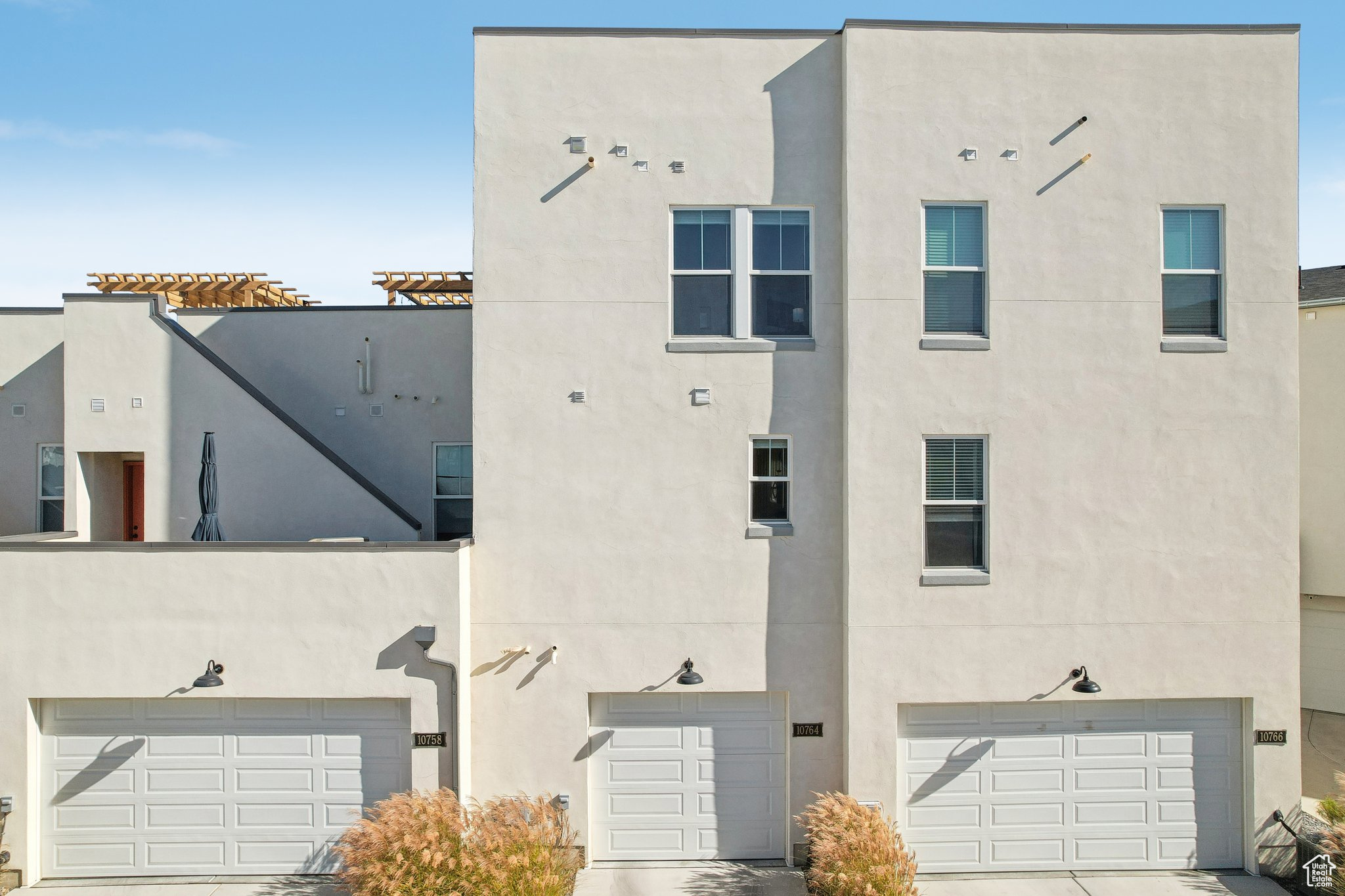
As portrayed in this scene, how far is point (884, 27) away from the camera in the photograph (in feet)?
31.3

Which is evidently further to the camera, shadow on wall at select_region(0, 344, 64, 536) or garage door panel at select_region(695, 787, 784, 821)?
shadow on wall at select_region(0, 344, 64, 536)

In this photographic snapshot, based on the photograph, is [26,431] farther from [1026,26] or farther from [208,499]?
[1026,26]

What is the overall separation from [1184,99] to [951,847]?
9.48 m

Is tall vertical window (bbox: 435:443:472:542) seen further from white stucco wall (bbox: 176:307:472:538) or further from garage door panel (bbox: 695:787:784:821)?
garage door panel (bbox: 695:787:784:821)

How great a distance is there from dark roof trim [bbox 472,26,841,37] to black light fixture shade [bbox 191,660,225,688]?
26.4 feet

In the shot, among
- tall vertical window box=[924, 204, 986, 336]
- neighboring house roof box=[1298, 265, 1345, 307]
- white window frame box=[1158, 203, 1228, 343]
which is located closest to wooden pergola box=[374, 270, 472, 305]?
tall vertical window box=[924, 204, 986, 336]

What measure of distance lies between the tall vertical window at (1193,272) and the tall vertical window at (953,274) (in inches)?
90.1

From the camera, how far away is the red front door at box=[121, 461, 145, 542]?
38.7 feet

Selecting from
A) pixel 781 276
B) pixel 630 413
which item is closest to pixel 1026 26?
pixel 781 276

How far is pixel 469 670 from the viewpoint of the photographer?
9.54 m

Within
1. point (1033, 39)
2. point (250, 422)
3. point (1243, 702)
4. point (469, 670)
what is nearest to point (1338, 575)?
point (1243, 702)

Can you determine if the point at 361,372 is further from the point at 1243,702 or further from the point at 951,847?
the point at 1243,702

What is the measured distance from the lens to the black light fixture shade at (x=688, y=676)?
30.9ft

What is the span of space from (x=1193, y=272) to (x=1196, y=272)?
0.04 m
